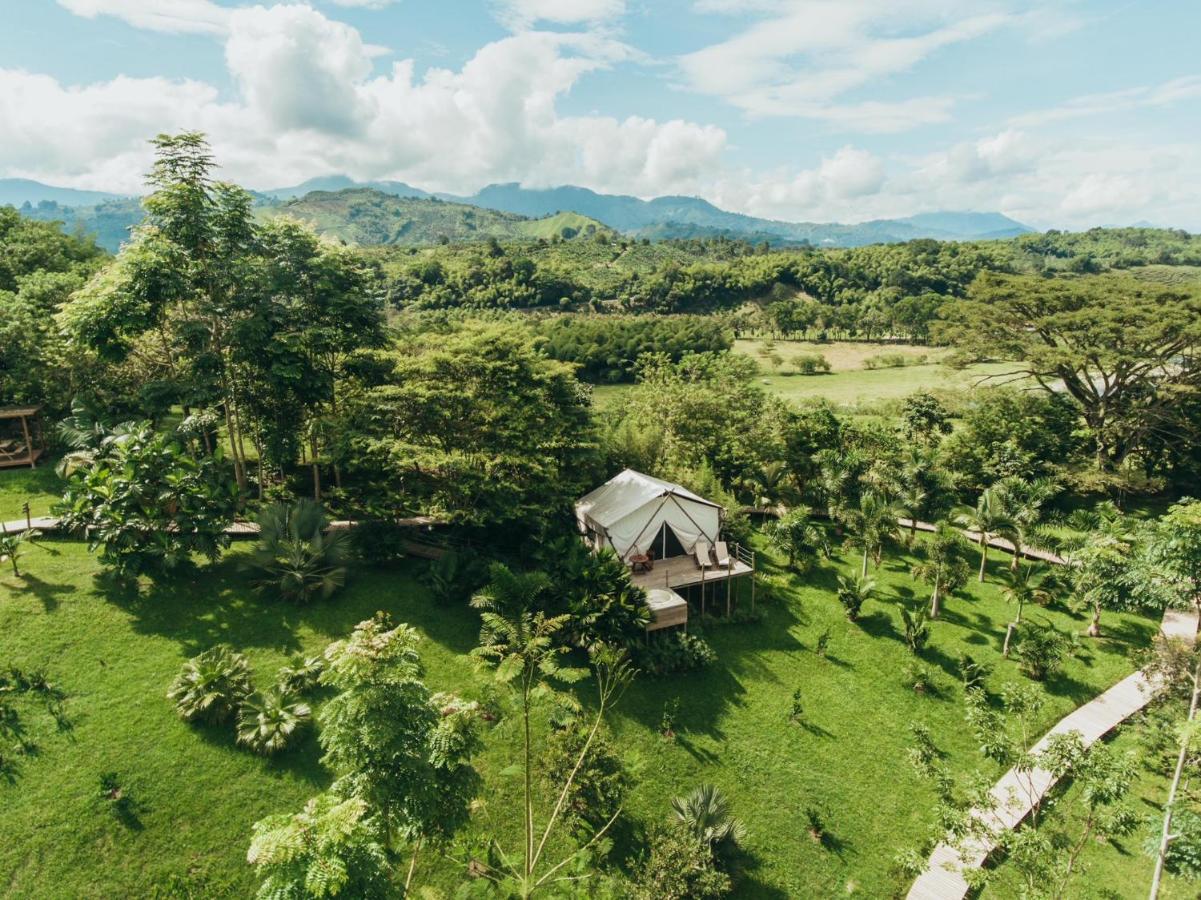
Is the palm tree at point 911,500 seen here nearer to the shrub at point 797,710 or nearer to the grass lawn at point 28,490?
the shrub at point 797,710

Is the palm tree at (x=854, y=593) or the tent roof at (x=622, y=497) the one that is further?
the tent roof at (x=622, y=497)

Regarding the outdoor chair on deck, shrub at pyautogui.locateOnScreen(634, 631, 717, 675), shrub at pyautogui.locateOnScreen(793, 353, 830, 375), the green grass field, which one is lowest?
shrub at pyautogui.locateOnScreen(634, 631, 717, 675)

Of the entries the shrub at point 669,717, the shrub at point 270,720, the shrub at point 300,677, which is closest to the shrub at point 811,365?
the shrub at point 669,717

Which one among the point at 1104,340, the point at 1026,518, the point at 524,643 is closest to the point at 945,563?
the point at 1026,518

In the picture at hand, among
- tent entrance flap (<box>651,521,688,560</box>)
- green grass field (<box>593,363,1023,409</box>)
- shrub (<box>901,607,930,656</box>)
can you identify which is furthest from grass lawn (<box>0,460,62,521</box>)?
green grass field (<box>593,363,1023,409</box>)

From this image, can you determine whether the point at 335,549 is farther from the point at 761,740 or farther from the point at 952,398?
the point at 952,398

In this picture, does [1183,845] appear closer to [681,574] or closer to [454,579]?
[681,574]

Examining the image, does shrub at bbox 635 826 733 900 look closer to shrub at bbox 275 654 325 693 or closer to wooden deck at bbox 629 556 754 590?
wooden deck at bbox 629 556 754 590
